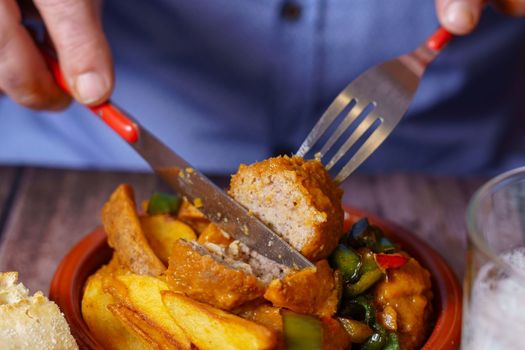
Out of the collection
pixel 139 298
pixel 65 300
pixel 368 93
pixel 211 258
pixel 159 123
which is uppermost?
pixel 368 93

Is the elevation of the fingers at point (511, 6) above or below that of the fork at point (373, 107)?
above

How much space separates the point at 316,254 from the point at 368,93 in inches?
20.9

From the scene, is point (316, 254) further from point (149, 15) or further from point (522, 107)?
point (522, 107)

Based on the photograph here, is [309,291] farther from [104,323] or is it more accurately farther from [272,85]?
[272,85]

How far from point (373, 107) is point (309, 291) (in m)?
0.64

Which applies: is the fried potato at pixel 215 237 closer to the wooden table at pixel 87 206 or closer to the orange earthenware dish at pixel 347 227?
the orange earthenware dish at pixel 347 227

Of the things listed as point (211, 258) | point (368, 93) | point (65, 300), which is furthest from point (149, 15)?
point (211, 258)

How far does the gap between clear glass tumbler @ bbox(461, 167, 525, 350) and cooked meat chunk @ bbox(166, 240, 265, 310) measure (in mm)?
386

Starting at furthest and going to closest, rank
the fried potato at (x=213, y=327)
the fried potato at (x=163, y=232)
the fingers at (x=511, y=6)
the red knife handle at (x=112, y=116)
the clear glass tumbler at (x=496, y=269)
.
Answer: the fingers at (x=511, y=6)
the red knife handle at (x=112, y=116)
the fried potato at (x=163, y=232)
the fried potato at (x=213, y=327)
the clear glass tumbler at (x=496, y=269)

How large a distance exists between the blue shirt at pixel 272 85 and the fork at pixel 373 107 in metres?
0.75

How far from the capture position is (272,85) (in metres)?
2.75

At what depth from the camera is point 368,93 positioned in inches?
72.5

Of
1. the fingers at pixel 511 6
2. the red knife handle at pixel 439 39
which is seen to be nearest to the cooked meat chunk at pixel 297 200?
the red knife handle at pixel 439 39

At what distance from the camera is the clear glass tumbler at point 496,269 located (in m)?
1.12
